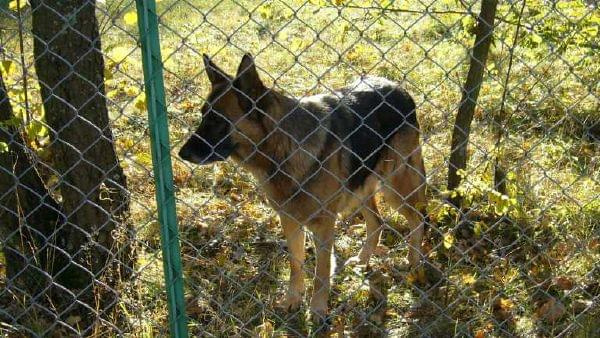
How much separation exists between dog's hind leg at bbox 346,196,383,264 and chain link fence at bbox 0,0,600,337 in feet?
0.05

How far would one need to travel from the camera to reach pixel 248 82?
3.24 metres

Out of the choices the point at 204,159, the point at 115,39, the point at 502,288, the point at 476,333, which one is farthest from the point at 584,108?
the point at 115,39

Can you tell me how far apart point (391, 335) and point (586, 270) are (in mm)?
1316

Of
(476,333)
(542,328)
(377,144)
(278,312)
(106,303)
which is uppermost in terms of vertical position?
(377,144)

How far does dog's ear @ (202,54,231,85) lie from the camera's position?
131 inches

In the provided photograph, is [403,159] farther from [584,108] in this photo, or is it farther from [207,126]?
[584,108]

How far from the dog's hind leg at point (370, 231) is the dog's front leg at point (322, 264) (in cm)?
39

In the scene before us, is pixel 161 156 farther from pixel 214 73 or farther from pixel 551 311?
pixel 551 311

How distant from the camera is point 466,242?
4.75m

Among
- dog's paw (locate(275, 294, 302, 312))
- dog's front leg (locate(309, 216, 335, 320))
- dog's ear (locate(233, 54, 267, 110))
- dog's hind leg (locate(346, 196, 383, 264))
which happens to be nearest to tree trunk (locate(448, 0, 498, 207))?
dog's hind leg (locate(346, 196, 383, 264))

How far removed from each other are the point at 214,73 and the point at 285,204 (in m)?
0.81

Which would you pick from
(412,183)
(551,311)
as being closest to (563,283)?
(551,311)

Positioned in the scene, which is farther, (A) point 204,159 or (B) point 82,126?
(A) point 204,159

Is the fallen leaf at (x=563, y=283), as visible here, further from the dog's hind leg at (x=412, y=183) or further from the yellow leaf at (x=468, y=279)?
the dog's hind leg at (x=412, y=183)
